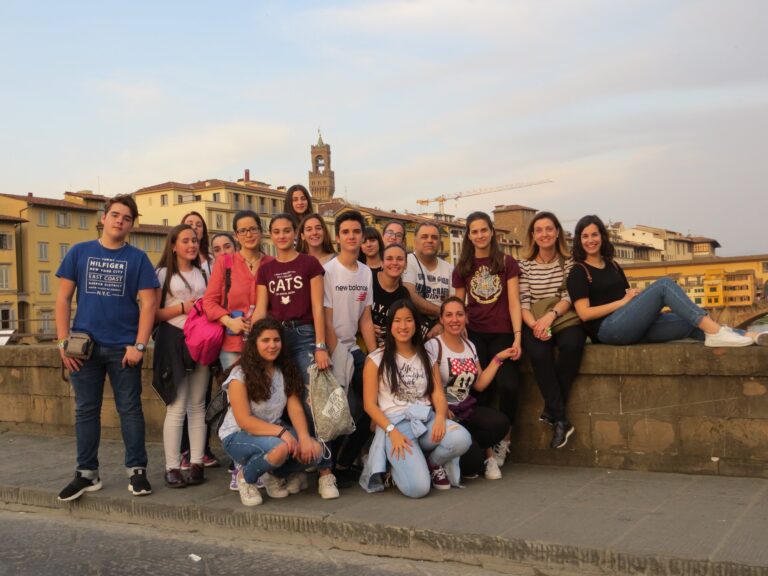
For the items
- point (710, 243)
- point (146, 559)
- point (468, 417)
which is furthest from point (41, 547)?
point (710, 243)

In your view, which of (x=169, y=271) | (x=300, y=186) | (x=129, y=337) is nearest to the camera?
(x=129, y=337)

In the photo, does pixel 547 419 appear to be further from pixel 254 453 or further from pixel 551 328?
pixel 254 453

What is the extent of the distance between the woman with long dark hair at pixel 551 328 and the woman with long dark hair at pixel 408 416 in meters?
0.84

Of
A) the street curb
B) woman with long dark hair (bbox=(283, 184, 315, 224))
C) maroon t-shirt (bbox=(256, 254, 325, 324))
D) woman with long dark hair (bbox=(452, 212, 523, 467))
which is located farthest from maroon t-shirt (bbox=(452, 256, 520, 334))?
the street curb

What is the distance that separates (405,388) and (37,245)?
2853 inches

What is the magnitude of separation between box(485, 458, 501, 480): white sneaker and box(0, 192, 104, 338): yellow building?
2714 inches

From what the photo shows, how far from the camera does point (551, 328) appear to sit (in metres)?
6.04

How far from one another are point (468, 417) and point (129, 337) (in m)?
2.65

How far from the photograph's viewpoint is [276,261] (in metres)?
5.79

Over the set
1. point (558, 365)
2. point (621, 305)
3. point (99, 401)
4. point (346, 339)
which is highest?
point (621, 305)

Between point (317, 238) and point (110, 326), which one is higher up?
point (317, 238)

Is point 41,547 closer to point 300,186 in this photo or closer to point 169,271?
point 169,271

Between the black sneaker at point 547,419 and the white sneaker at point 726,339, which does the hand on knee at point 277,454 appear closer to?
the black sneaker at point 547,419

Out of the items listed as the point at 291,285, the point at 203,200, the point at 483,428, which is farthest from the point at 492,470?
the point at 203,200
